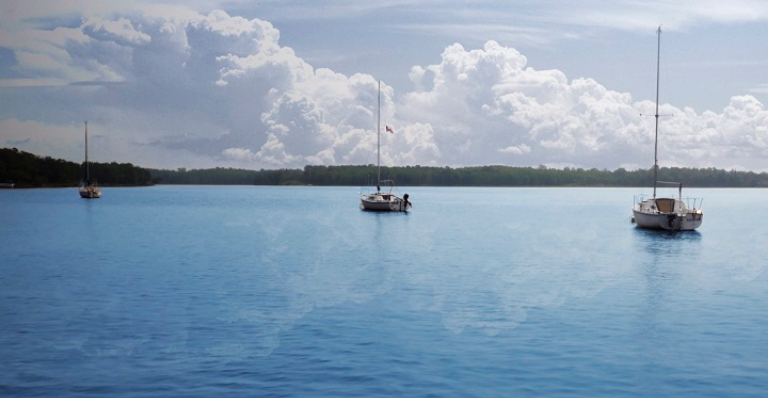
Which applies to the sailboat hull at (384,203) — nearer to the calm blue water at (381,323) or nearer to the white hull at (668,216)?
the white hull at (668,216)

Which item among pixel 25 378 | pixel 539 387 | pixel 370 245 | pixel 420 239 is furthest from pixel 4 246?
pixel 539 387

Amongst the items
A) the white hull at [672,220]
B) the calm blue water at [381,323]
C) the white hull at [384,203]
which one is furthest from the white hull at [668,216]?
the white hull at [384,203]

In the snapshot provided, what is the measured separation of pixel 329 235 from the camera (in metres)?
88.2

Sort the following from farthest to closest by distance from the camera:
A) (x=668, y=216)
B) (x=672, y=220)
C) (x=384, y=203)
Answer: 1. (x=384, y=203)
2. (x=672, y=220)
3. (x=668, y=216)

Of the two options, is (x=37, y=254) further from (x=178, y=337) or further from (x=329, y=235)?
(x=178, y=337)

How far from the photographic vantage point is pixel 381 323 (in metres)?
32.1

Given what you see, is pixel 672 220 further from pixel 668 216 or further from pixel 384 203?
pixel 384 203

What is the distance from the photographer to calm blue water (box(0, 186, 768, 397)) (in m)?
22.9

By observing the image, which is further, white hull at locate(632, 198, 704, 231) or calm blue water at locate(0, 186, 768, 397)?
white hull at locate(632, 198, 704, 231)

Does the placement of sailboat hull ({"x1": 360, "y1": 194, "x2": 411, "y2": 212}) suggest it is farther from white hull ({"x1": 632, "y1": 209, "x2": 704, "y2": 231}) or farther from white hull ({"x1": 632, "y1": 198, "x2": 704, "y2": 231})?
white hull ({"x1": 632, "y1": 209, "x2": 704, "y2": 231})

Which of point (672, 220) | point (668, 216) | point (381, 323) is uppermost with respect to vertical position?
point (668, 216)

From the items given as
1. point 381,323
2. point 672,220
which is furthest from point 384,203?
point 381,323

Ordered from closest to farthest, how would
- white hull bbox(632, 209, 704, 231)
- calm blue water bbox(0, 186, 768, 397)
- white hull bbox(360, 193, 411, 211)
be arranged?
1. calm blue water bbox(0, 186, 768, 397)
2. white hull bbox(632, 209, 704, 231)
3. white hull bbox(360, 193, 411, 211)

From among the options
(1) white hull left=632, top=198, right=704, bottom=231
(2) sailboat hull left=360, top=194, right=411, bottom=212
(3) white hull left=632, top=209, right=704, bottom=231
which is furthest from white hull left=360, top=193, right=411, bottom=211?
(3) white hull left=632, top=209, right=704, bottom=231
